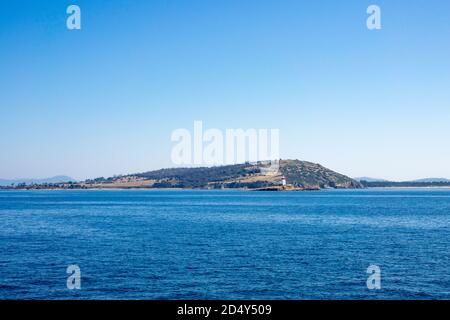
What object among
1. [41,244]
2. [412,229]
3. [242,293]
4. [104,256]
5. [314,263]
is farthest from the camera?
[412,229]

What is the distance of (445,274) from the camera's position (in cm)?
4000

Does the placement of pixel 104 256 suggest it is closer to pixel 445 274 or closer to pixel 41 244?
pixel 41 244
